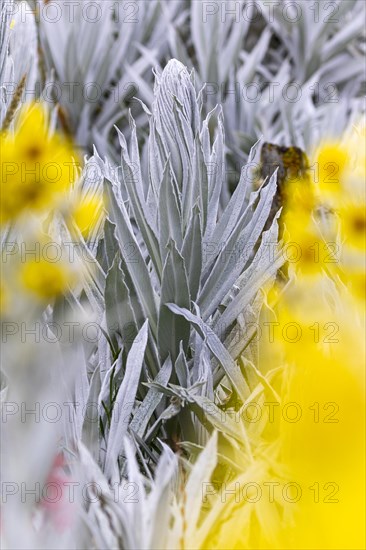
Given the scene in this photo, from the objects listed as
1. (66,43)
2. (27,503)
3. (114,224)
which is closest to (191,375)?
(114,224)

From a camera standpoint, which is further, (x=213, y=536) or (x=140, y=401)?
(x=140, y=401)

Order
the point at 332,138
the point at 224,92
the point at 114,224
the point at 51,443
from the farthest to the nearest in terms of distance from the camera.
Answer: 1. the point at 224,92
2. the point at 332,138
3. the point at 114,224
4. the point at 51,443

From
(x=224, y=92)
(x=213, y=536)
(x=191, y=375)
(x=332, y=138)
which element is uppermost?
(x=224, y=92)

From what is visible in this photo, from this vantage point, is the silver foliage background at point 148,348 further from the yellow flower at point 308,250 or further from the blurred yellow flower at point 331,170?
the blurred yellow flower at point 331,170

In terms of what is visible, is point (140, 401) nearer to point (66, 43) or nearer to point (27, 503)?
point (27, 503)

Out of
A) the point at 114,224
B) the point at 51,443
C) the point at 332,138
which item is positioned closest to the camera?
the point at 51,443

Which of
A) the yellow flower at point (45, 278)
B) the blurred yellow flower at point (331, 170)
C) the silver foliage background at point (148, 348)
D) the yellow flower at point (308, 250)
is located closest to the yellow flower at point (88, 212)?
the silver foliage background at point (148, 348)

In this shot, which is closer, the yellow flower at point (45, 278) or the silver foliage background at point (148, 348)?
the silver foliage background at point (148, 348)

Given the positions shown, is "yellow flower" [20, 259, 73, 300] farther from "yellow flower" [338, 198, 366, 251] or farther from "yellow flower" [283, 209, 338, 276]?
"yellow flower" [338, 198, 366, 251]
